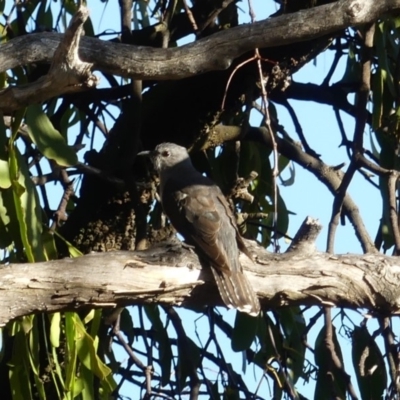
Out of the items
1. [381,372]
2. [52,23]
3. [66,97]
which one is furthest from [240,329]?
[52,23]

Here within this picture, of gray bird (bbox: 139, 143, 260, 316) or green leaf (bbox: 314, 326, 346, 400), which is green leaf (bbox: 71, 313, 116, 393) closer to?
gray bird (bbox: 139, 143, 260, 316)

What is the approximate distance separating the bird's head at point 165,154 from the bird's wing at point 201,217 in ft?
0.46

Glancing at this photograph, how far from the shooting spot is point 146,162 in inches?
180

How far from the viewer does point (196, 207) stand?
14.9 feet

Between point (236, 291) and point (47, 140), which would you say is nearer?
point (236, 291)

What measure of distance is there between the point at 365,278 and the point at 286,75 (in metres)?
1.11

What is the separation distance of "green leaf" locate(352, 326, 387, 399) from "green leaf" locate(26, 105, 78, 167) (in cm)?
133

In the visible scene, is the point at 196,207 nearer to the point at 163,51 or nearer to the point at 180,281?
the point at 180,281

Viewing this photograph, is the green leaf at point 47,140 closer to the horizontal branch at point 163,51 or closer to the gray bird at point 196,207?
the horizontal branch at point 163,51

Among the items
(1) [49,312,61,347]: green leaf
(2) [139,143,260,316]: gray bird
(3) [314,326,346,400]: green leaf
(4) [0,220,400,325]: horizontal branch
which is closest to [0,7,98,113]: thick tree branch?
(4) [0,220,400,325]: horizontal branch

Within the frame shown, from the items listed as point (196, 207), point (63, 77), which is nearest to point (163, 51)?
point (63, 77)

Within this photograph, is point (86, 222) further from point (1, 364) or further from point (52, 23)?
point (52, 23)

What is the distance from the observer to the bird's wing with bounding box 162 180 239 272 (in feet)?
13.3

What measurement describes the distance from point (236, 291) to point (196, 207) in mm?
1296
